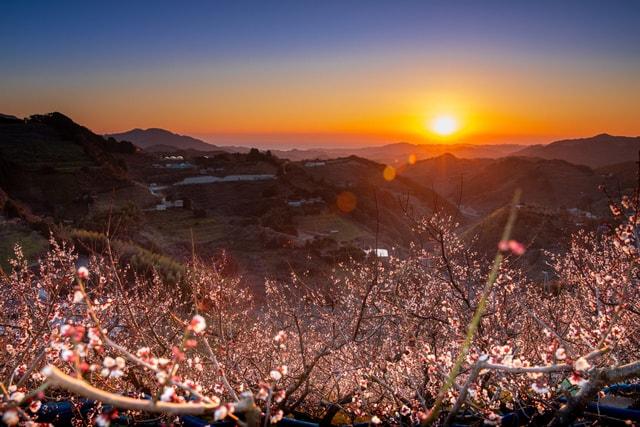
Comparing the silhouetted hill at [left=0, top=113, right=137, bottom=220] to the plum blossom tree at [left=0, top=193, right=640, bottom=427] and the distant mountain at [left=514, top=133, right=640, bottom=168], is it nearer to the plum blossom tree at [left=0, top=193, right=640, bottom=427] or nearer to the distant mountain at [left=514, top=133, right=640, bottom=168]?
the plum blossom tree at [left=0, top=193, right=640, bottom=427]

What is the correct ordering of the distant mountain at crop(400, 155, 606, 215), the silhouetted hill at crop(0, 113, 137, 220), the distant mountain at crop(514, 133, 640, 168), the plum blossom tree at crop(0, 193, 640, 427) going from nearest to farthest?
the plum blossom tree at crop(0, 193, 640, 427) < the silhouetted hill at crop(0, 113, 137, 220) < the distant mountain at crop(400, 155, 606, 215) < the distant mountain at crop(514, 133, 640, 168)

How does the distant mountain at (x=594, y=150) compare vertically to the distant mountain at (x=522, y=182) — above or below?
above

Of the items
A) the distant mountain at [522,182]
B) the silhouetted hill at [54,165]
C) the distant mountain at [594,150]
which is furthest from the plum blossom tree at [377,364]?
the distant mountain at [594,150]

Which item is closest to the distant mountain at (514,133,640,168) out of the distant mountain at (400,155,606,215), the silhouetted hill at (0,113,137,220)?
the distant mountain at (400,155,606,215)

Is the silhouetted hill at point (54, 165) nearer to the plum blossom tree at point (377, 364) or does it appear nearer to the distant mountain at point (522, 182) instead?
the plum blossom tree at point (377, 364)

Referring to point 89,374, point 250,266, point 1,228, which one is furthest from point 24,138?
point 89,374

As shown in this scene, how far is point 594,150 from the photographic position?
586 ft

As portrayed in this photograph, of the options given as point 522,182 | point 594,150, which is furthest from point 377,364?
point 594,150

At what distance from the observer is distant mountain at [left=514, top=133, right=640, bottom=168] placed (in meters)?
167

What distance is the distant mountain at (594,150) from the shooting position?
548 feet

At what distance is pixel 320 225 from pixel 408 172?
117 meters

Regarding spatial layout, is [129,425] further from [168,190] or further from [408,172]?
[408,172]

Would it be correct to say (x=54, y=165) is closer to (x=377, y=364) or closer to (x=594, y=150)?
(x=377, y=364)

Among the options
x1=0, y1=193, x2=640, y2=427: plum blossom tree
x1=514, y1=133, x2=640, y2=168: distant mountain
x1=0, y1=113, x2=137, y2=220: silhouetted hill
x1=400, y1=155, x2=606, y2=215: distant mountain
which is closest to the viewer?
x1=0, y1=193, x2=640, y2=427: plum blossom tree
